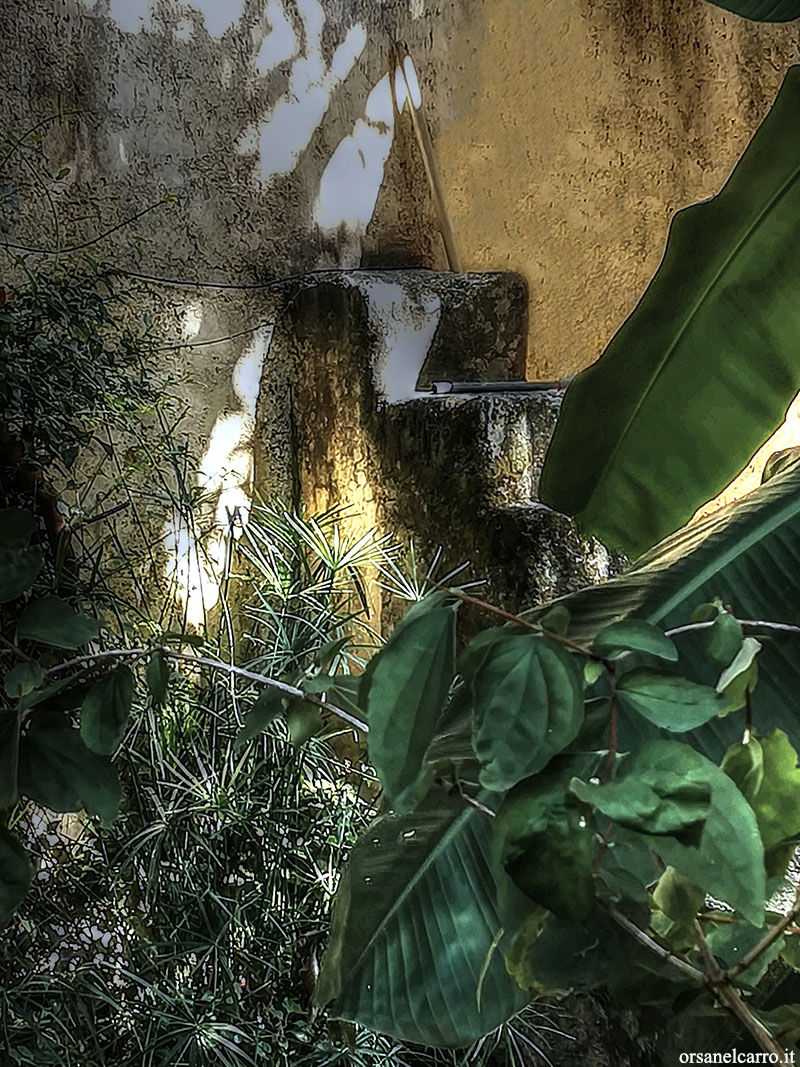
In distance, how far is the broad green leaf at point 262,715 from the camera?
647 mm

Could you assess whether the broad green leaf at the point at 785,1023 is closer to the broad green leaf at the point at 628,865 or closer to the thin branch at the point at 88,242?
the broad green leaf at the point at 628,865

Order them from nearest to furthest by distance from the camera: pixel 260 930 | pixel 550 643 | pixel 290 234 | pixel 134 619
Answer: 1. pixel 550 643
2. pixel 260 930
3. pixel 134 619
4. pixel 290 234

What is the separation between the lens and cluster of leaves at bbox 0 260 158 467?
1.29m

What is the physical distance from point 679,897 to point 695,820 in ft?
0.26

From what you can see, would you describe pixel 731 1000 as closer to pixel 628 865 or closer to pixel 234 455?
pixel 628 865

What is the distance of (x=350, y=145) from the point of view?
2088 mm

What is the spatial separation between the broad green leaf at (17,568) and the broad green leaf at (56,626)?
2cm

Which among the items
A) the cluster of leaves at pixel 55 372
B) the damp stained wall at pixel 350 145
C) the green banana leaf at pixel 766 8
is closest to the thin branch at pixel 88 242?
the damp stained wall at pixel 350 145

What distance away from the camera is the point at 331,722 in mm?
1478

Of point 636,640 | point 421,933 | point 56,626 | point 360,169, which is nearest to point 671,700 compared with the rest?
point 636,640

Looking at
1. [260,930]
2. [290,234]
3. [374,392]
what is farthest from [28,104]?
[260,930]

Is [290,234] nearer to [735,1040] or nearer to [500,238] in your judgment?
[500,238]

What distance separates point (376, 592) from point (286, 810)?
0.57 meters

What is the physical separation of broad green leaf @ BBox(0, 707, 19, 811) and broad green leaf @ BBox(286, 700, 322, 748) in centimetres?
19
